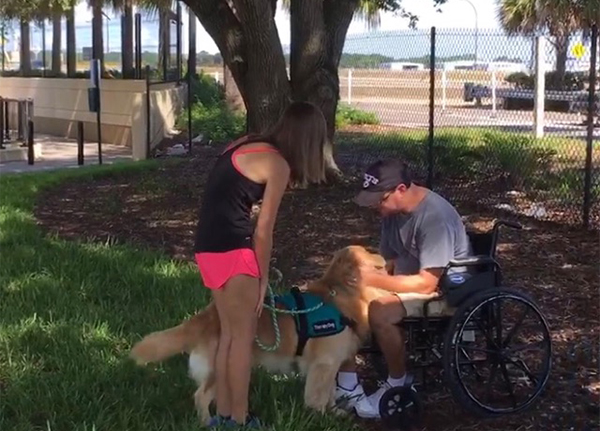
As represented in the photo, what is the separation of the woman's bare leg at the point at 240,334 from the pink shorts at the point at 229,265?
0.03 meters

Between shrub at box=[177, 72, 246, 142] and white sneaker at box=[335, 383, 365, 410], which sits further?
shrub at box=[177, 72, 246, 142]

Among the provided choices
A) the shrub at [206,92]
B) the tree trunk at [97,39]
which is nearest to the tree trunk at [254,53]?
the tree trunk at [97,39]

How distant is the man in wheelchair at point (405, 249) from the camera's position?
4.25 meters

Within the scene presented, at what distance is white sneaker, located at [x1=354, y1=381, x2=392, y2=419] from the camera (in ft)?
14.2

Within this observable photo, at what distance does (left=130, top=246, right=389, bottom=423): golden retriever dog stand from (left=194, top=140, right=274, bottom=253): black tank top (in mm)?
384

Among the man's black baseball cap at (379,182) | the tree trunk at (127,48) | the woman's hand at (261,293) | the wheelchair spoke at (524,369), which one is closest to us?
the woman's hand at (261,293)

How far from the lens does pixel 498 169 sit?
35.5 feet

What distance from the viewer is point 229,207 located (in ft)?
12.8

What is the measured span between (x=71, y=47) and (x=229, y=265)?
22.5m

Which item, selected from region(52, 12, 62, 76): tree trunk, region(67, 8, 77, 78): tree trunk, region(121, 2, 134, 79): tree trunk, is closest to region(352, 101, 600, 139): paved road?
region(121, 2, 134, 79): tree trunk

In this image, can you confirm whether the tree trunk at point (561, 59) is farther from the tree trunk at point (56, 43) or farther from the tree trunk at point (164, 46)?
the tree trunk at point (56, 43)

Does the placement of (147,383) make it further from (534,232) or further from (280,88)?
(280,88)

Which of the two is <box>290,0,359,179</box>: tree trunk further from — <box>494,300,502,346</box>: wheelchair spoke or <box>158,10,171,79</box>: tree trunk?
<box>158,10,171,79</box>: tree trunk

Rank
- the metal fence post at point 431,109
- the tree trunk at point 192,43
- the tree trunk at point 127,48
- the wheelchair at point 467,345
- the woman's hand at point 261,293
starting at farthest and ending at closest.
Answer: the tree trunk at point 192,43, the tree trunk at point 127,48, the metal fence post at point 431,109, the wheelchair at point 467,345, the woman's hand at point 261,293
